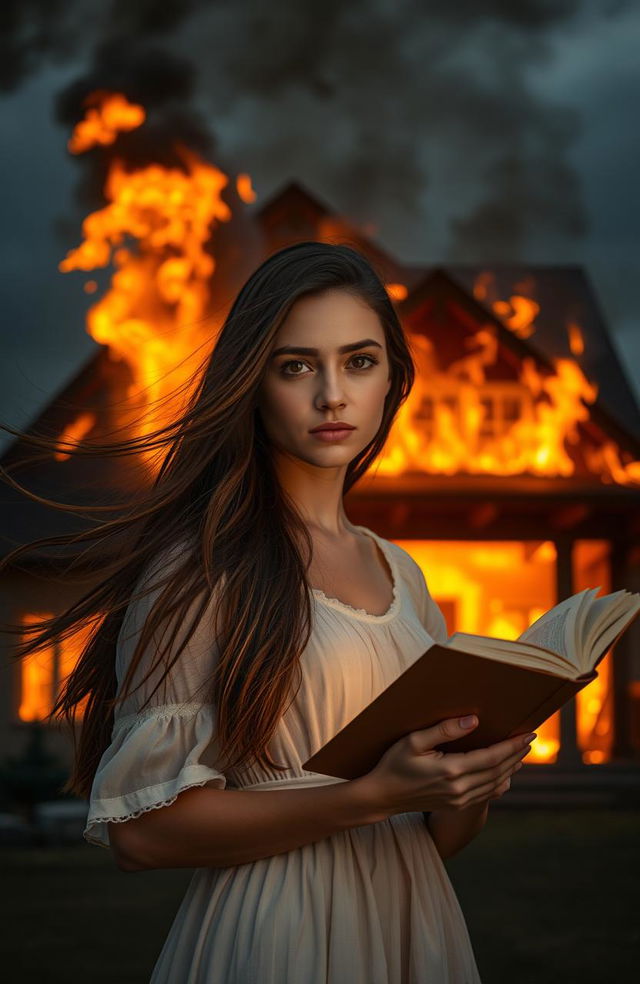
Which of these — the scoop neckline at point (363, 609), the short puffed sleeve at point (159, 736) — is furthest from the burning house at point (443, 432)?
the short puffed sleeve at point (159, 736)

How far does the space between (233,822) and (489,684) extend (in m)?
0.49

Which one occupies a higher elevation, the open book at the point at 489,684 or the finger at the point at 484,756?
the open book at the point at 489,684

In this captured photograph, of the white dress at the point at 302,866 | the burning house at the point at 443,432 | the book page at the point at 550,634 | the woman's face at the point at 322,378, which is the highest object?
→ the burning house at the point at 443,432

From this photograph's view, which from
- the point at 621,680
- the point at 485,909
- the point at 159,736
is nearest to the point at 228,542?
the point at 159,736

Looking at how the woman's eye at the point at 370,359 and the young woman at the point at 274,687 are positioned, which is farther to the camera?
the woman's eye at the point at 370,359

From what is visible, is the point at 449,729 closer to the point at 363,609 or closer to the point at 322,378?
the point at 363,609

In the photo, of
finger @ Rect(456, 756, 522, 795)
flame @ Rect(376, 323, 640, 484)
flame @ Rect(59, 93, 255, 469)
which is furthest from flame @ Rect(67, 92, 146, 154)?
finger @ Rect(456, 756, 522, 795)

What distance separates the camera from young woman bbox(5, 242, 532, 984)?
2.05m

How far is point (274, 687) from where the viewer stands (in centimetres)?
208

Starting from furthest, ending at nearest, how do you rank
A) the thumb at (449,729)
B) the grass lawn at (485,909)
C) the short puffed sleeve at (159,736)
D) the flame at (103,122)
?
the flame at (103,122), the grass lawn at (485,909), the short puffed sleeve at (159,736), the thumb at (449,729)

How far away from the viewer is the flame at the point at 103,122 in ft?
52.7

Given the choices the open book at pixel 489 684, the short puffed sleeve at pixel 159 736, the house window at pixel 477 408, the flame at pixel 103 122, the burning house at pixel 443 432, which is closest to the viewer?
the open book at pixel 489 684

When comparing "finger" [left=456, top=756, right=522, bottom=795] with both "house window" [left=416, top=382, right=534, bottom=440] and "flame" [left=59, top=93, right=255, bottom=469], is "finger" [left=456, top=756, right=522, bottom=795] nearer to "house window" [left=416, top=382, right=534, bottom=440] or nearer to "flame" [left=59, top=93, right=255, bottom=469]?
"flame" [left=59, top=93, right=255, bottom=469]

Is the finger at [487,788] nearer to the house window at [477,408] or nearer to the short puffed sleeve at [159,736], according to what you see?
the short puffed sleeve at [159,736]
